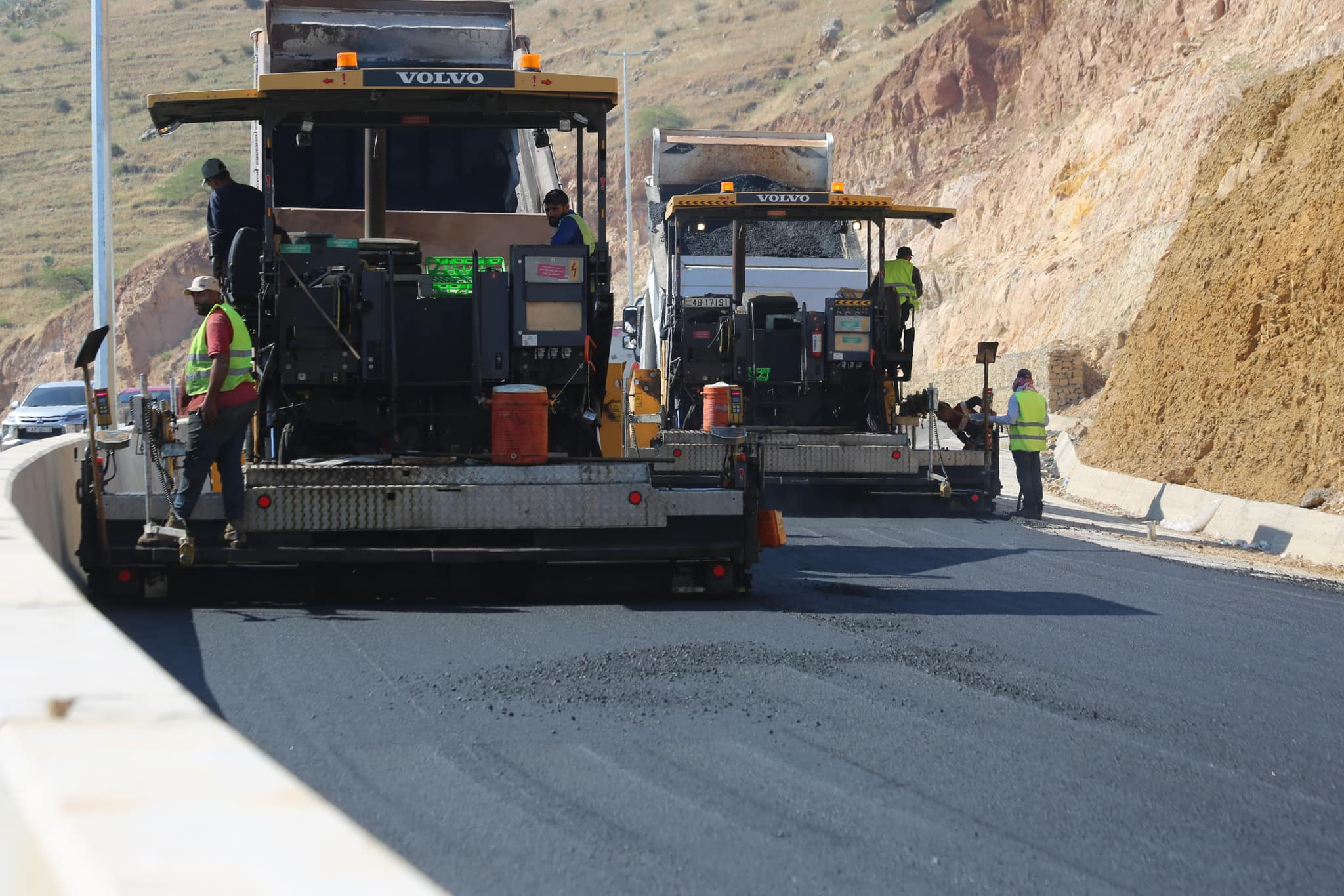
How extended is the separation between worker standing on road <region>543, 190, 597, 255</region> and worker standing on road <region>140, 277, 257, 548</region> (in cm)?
169

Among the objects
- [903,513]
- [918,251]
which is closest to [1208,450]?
[903,513]

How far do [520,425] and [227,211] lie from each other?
2217mm

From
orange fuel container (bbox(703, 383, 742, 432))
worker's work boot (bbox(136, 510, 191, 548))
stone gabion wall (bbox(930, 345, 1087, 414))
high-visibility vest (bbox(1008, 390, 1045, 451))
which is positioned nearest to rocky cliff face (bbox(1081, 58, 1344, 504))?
high-visibility vest (bbox(1008, 390, 1045, 451))

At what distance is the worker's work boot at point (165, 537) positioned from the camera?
286 inches

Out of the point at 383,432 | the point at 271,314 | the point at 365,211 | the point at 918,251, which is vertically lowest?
the point at 383,432

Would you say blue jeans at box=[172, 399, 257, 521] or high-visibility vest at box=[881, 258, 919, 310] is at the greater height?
high-visibility vest at box=[881, 258, 919, 310]

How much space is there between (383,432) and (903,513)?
601 centimetres

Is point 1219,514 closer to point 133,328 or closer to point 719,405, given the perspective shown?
point 719,405

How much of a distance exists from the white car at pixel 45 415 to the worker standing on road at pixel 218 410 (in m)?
19.5

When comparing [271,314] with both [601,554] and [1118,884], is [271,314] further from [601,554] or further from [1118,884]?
[1118,884]

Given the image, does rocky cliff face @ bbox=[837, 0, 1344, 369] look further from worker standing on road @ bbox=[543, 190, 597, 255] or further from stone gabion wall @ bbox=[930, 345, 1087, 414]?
worker standing on road @ bbox=[543, 190, 597, 255]

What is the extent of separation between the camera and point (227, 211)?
28.0 feet

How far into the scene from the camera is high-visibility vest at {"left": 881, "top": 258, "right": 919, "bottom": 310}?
13.8 metres

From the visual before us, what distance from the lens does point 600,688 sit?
5.71m
